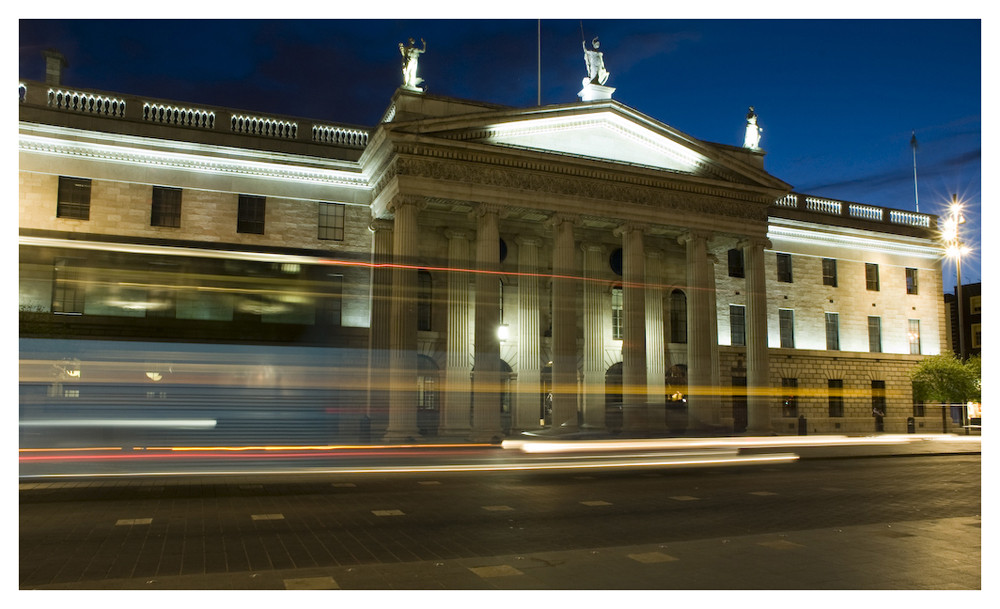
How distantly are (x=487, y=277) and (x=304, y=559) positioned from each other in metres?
16.3

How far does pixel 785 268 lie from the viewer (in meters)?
44.4

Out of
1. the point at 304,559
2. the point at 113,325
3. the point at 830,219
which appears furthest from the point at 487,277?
the point at 830,219

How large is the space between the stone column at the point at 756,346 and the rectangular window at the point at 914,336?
17.3 metres

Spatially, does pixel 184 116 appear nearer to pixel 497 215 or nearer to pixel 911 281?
pixel 497 215

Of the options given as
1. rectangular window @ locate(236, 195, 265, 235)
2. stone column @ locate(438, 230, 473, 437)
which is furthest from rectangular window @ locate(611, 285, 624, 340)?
rectangular window @ locate(236, 195, 265, 235)

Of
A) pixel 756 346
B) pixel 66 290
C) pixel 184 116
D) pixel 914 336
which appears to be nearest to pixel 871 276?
pixel 914 336

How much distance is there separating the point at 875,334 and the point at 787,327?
23.9ft

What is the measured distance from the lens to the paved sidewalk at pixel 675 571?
7750 millimetres

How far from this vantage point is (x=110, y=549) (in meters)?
9.51

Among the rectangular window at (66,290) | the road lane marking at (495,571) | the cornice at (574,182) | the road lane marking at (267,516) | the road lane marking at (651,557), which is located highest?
the cornice at (574,182)

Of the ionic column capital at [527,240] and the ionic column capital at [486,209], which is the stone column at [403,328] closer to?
the ionic column capital at [486,209]

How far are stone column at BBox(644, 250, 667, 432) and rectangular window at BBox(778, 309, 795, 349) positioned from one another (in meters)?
9.71

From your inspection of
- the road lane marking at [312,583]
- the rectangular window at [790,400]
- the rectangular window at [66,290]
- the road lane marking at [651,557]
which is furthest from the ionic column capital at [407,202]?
the rectangular window at [790,400]

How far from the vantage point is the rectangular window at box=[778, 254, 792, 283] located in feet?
145
